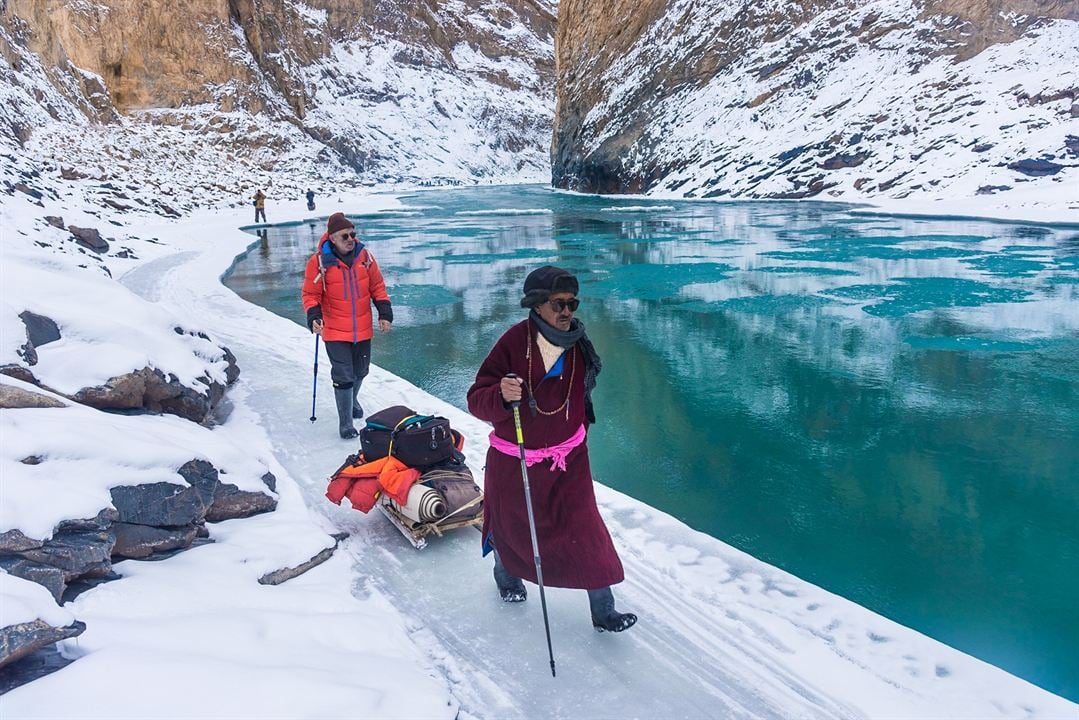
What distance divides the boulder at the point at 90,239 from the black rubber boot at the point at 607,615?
1666 centimetres

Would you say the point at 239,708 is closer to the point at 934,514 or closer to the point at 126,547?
the point at 126,547

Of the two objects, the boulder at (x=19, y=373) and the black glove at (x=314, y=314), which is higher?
the black glove at (x=314, y=314)

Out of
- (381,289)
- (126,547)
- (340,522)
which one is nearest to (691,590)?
(340,522)

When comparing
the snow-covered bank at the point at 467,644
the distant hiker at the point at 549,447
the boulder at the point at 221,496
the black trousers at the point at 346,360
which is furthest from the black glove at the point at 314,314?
the distant hiker at the point at 549,447

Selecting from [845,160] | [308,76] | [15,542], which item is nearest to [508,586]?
[15,542]

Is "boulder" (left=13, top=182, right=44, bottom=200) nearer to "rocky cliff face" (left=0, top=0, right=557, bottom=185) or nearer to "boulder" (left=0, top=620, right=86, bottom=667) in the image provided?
"rocky cliff face" (left=0, top=0, right=557, bottom=185)

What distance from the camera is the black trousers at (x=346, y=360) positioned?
5523mm

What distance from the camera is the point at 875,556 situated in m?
4.44

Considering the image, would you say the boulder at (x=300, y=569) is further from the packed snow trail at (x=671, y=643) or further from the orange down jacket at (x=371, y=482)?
the orange down jacket at (x=371, y=482)

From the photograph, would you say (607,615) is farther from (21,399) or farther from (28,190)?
(28,190)

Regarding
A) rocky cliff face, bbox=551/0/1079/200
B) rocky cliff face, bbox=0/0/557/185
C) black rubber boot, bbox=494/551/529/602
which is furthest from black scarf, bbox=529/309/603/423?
rocky cliff face, bbox=551/0/1079/200

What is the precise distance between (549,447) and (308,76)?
77.1 metres

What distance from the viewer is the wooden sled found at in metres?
4.02

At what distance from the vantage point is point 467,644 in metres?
3.22
